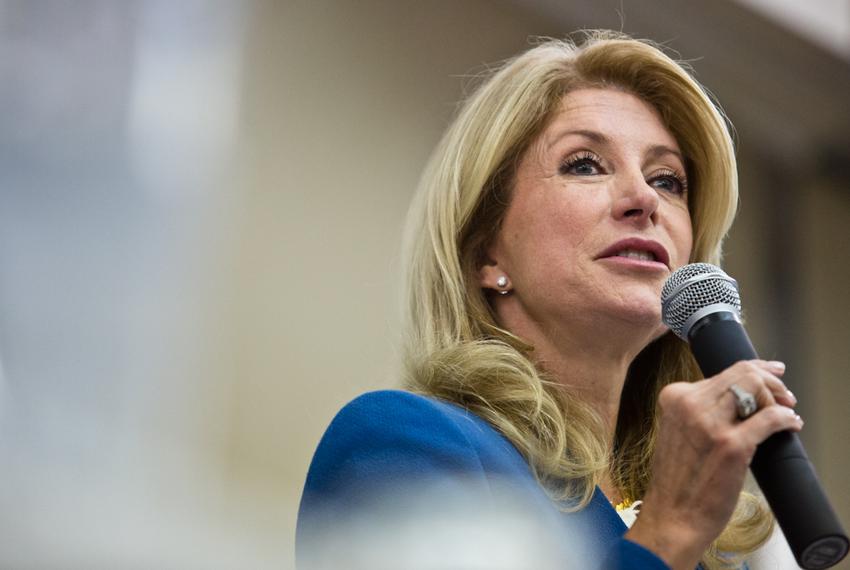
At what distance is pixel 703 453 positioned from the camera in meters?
1.30

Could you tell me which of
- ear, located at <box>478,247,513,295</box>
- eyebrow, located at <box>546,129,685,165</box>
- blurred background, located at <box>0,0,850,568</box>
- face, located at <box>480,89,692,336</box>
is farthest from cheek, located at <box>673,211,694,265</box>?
blurred background, located at <box>0,0,850,568</box>

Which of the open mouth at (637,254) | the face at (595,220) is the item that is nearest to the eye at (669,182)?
the face at (595,220)

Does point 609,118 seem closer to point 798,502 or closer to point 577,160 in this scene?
point 577,160

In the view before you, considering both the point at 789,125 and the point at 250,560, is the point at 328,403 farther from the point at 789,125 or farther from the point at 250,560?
the point at 789,125

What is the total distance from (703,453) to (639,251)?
697mm

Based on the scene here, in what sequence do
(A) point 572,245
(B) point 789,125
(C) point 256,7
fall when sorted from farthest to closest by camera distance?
(B) point 789,125 < (C) point 256,7 < (A) point 572,245

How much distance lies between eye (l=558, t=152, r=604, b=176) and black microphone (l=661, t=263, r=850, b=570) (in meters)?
0.61

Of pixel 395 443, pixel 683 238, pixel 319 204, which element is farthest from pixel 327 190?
pixel 395 443

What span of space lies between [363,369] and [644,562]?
6.12ft

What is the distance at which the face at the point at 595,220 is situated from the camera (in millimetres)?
1929

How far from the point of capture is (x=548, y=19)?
411cm

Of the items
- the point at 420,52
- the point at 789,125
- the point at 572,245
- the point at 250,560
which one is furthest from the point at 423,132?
the point at 250,560

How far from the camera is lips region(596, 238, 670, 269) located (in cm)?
193

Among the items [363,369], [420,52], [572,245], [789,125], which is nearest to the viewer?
[572,245]
